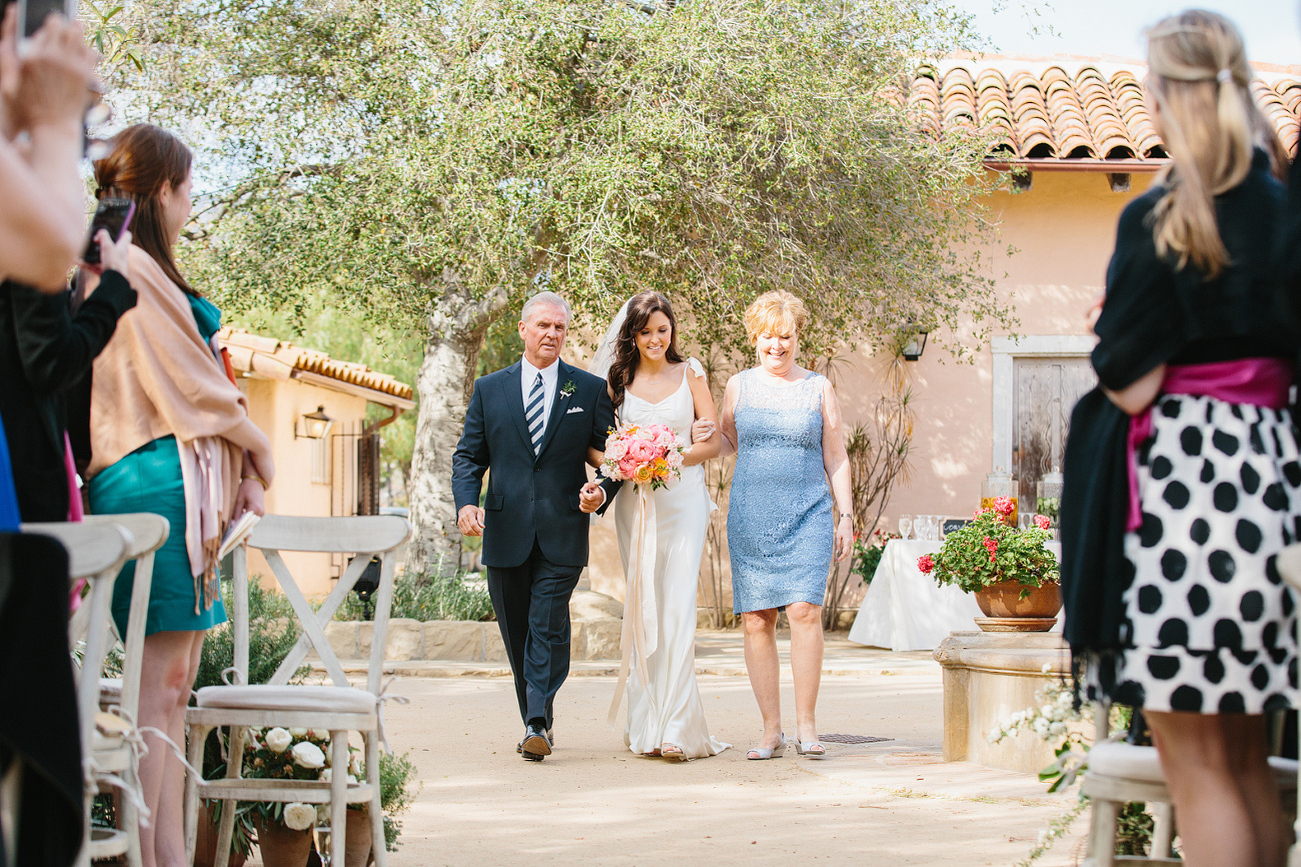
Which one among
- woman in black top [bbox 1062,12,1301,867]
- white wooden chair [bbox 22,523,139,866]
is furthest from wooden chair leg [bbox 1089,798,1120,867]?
white wooden chair [bbox 22,523,139,866]

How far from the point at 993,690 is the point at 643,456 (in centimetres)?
178

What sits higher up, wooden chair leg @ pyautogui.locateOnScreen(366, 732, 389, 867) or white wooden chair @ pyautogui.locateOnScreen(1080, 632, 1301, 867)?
white wooden chair @ pyautogui.locateOnScreen(1080, 632, 1301, 867)

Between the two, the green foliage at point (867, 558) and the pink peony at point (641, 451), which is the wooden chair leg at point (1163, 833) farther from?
the green foliage at point (867, 558)

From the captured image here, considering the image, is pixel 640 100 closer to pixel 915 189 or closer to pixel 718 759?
pixel 915 189

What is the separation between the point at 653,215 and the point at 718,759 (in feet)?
16.6

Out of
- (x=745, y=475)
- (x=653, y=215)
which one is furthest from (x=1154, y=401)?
(x=653, y=215)

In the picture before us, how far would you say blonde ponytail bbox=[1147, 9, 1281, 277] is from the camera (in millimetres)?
2195

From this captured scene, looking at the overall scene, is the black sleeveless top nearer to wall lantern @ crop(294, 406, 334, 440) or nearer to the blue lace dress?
the blue lace dress

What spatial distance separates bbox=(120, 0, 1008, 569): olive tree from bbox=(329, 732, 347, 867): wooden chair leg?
6591mm

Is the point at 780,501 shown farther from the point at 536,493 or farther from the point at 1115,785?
the point at 1115,785

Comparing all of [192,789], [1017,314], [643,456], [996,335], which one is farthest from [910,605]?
[192,789]

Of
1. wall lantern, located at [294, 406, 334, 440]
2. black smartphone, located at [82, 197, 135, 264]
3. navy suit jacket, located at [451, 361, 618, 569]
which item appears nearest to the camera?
black smartphone, located at [82, 197, 135, 264]

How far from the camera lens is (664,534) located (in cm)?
599

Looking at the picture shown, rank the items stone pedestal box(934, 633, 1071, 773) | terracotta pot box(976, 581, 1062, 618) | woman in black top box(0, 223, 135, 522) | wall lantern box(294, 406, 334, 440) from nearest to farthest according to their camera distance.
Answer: woman in black top box(0, 223, 135, 522) → stone pedestal box(934, 633, 1071, 773) → terracotta pot box(976, 581, 1062, 618) → wall lantern box(294, 406, 334, 440)
